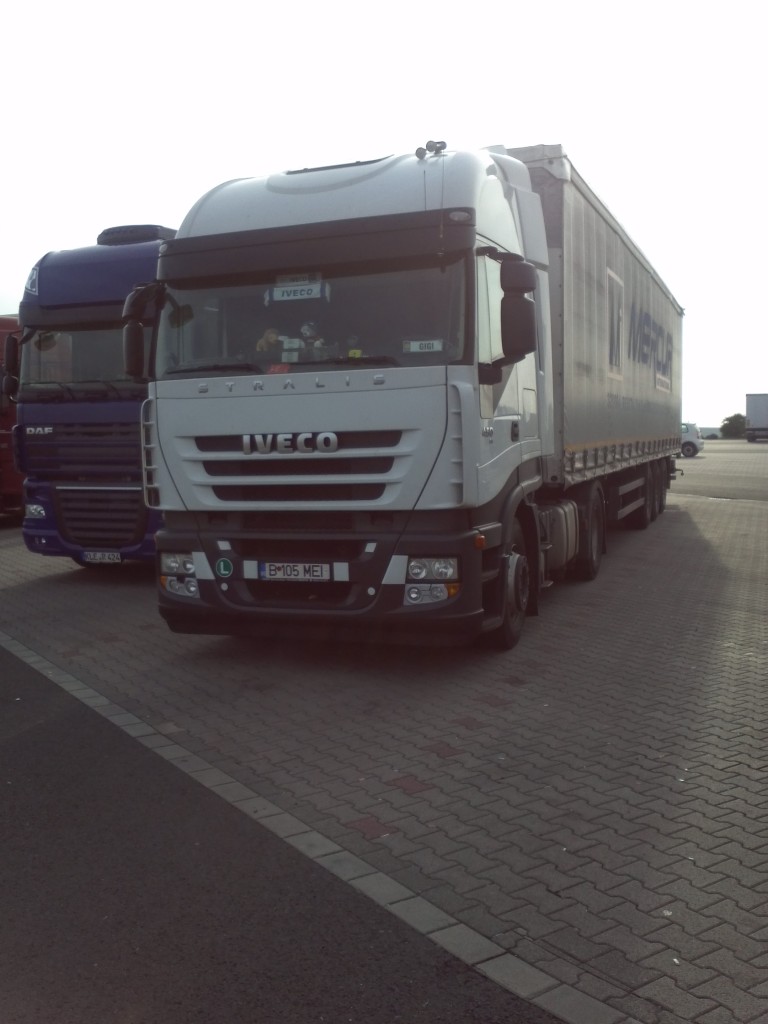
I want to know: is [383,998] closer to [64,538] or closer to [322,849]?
[322,849]

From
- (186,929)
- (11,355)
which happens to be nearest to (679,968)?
(186,929)

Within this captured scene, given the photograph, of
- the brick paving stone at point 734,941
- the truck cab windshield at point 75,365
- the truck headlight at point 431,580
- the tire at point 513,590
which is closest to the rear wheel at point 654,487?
the truck cab windshield at point 75,365

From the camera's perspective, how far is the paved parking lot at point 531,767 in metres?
3.89

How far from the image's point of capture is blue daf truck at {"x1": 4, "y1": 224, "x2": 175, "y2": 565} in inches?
478

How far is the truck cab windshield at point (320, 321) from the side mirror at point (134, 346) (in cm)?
29

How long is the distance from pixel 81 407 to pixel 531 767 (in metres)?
7.72

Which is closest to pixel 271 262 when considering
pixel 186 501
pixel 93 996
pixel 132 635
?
pixel 186 501

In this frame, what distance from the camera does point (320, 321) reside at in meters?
7.83

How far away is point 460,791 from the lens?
5.59 metres

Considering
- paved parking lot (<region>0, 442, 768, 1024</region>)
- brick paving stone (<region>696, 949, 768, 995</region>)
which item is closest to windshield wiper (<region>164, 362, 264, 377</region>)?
paved parking lot (<region>0, 442, 768, 1024</region>)

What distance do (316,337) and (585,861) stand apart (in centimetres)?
425

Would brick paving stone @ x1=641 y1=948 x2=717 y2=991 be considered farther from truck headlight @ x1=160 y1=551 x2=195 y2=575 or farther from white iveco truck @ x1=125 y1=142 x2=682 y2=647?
truck headlight @ x1=160 y1=551 x2=195 y2=575

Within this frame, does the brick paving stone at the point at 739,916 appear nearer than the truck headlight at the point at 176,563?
Yes

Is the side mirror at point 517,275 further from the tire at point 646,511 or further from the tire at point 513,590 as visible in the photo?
the tire at point 646,511
